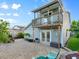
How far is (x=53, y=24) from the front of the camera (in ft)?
61.4

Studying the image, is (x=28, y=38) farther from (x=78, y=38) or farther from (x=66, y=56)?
(x=66, y=56)

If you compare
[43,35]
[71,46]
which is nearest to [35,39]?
[43,35]

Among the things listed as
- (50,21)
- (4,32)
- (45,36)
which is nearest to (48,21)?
(50,21)

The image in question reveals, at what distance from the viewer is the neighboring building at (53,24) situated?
713 inches

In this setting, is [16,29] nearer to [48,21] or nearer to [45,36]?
[45,36]

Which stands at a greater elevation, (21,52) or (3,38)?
(3,38)

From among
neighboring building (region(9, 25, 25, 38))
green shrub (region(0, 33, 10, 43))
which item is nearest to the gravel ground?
green shrub (region(0, 33, 10, 43))

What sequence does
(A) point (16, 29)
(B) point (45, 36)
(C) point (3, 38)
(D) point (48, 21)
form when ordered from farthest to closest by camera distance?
1. (A) point (16, 29)
2. (C) point (3, 38)
3. (B) point (45, 36)
4. (D) point (48, 21)

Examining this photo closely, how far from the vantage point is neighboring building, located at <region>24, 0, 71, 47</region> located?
18.1 m

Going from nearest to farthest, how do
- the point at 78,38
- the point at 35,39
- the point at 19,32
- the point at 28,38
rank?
the point at 78,38 < the point at 35,39 < the point at 28,38 < the point at 19,32

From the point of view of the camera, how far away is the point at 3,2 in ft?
76.6

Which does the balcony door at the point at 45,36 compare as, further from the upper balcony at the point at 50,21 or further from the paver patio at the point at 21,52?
the paver patio at the point at 21,52

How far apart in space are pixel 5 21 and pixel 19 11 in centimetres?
346

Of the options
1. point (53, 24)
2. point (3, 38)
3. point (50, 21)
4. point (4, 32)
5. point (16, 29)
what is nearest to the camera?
point (53, 24)
